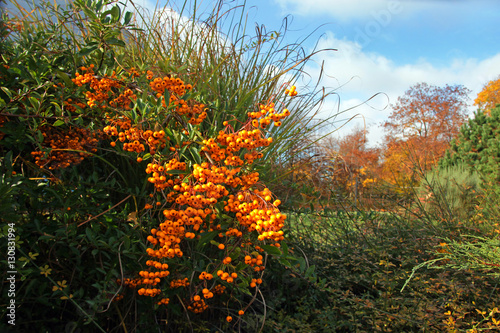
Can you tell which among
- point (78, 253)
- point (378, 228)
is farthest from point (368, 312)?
point (78, 253)

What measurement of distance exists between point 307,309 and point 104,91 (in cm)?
169

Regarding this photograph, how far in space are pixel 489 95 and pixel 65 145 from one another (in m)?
22.7

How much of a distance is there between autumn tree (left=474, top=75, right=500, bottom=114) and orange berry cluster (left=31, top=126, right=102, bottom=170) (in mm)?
21981

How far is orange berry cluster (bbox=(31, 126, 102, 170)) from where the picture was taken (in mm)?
1511

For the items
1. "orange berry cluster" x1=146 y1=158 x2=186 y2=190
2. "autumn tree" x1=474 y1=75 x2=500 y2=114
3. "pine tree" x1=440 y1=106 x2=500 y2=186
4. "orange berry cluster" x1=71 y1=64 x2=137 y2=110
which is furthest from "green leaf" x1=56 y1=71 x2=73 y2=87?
"autumn tree" x1=474 y1=75 x2=500 y2=114

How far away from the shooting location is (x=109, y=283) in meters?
1.43

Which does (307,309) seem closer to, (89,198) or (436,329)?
(436,329)

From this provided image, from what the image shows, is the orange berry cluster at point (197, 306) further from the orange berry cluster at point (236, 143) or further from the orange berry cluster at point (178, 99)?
the orange berry cluster at point (178, 99)

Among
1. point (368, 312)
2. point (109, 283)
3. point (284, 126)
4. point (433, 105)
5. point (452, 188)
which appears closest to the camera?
point (109, 283)

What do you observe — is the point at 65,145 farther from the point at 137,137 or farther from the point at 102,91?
the point at 137,137

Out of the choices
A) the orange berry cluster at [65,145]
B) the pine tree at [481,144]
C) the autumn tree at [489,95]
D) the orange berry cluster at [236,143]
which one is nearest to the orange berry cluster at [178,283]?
the orange berry cluster at [236,143]

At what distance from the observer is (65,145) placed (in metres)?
1.56

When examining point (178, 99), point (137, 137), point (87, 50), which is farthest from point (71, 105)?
point (178, 99)

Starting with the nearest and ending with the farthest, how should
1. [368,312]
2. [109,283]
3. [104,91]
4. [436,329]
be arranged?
[109,283] → [104,91] → [436,329] → [368,312]
